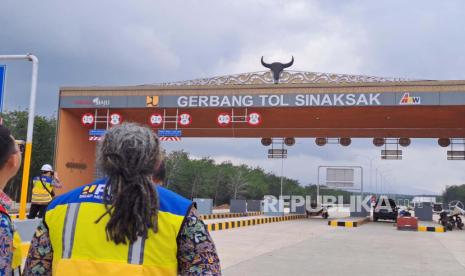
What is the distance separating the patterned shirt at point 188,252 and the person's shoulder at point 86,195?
111mm

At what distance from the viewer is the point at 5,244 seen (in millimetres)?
1784

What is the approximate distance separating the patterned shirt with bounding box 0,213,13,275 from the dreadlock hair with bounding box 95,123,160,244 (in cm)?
38

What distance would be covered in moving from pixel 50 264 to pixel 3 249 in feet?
0.54

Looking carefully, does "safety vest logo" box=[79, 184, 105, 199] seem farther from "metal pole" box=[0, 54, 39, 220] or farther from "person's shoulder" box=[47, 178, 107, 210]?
"metal pole" box=[0, 54, 39, 220]

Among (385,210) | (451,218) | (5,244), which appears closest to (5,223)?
(5,244)

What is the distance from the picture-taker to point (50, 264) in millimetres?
1769

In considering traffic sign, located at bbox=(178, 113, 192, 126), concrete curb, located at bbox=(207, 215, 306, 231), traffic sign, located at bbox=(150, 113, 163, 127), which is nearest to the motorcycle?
concrete curb, located at bbox=(207, 215, 306, 231)

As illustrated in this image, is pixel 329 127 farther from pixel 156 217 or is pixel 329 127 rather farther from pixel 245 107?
pixel 156 217

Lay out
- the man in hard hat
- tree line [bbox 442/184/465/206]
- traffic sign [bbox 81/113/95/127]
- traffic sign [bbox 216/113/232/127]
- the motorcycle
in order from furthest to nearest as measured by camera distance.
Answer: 1. tree line [bbox 442/184/465/206]
2. traffic sign [bbox 81/113/95/127]
3. the motorcycle
4. traffic sign [bbox 216/113/232/127]
5. the man in hard hat

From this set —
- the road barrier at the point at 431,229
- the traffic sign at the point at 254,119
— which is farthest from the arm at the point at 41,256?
the road barrier at the point at 431,229

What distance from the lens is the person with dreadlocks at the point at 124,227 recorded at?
1.63 m

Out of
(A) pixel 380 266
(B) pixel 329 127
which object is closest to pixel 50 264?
(A) pixel 380 266

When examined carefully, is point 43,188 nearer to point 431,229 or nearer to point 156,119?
point 156,119

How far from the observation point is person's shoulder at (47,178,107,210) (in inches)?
67.0
